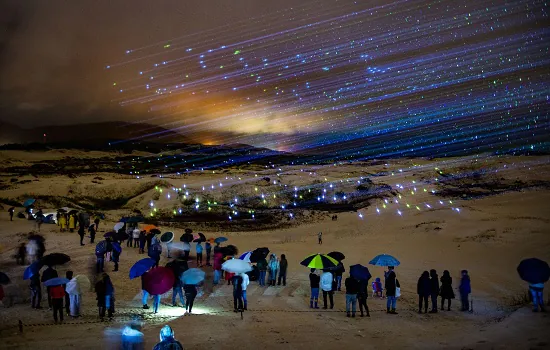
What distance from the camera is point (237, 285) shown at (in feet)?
40.7

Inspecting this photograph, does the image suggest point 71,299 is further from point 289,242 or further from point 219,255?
point 289,242

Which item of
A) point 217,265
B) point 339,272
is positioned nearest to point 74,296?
point 217,265

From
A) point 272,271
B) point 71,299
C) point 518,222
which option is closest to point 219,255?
point 272,271

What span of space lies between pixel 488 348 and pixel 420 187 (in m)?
41.7

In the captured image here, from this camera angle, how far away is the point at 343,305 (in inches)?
553

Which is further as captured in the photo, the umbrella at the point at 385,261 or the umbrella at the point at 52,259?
the umbrella at the point at 385,261

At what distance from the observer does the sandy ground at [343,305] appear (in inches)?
384

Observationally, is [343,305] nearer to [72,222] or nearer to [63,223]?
[72,222]

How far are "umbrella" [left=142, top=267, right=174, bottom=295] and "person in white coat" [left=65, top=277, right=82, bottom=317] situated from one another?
5.44ft

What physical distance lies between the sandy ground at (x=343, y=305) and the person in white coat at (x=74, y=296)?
0.36 metres

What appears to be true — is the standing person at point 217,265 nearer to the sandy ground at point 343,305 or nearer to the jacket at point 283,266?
the sandy ground at point 343,305

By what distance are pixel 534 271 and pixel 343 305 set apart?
215 inches

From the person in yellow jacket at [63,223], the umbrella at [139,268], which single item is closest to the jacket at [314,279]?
the umbrella at [139,268]

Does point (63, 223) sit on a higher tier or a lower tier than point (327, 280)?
higher
